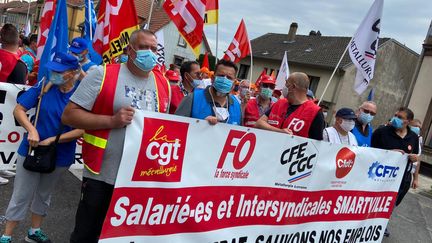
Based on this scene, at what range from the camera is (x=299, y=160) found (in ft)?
12.0

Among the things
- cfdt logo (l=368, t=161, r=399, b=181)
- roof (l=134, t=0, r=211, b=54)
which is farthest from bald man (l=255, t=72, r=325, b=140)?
roof (l=134, t=0, r=211, b=54)

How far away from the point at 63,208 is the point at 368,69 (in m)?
4.79

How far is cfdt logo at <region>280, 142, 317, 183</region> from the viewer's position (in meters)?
3.57

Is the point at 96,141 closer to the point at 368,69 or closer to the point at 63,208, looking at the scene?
the point at 63,208

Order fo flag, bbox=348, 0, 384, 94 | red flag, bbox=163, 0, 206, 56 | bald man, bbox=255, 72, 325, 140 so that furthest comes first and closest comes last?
fo flag, bbox=348, 0, 384, 94
red flag, bbox=163, 0, 206, 56
bald man, bbox=255, 72, 325, 140

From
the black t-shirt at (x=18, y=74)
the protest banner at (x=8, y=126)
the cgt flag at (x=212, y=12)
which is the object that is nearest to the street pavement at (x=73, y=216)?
the protest banner at (x=8, y=126)

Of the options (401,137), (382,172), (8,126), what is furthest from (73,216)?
(401,137)

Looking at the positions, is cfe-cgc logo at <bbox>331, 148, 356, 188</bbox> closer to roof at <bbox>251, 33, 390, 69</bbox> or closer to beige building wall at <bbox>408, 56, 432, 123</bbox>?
beige building wall at <bbox>408, 56, 432, 123</bbox>

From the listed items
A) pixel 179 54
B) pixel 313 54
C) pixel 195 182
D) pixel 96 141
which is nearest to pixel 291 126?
pixel 195 182

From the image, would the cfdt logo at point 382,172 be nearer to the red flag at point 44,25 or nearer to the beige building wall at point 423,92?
the red flag at point 44,25

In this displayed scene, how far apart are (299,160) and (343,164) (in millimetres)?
719

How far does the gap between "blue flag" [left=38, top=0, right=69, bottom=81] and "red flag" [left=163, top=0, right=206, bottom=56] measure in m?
2.28

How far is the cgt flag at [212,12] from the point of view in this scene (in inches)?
255

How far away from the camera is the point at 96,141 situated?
2670 mm
